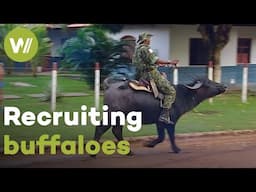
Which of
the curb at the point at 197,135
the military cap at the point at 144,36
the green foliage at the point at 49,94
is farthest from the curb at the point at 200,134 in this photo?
the military cap at the point at 144,36

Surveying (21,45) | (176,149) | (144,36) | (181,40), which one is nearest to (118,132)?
(176,149)

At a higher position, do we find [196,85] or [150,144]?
[196,85]

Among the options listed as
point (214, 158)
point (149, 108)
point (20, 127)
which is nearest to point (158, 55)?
point (149, 108)

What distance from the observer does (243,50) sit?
495cm

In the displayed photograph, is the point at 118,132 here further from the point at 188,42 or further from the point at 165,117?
the point at 188,42

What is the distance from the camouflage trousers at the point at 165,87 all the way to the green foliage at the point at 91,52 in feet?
1.00

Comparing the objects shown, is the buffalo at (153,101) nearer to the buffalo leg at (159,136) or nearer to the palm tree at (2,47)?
the buffalo leg at (159,136)

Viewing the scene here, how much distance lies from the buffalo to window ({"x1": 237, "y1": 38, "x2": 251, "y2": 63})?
35 cm

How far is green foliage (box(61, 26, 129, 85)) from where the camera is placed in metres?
4.76

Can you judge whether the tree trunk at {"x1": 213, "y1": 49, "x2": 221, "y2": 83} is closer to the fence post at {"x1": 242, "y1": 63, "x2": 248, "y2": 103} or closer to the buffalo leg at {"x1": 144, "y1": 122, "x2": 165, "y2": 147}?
the fence post at {"x1": 242, "y1": 63, "x2": 248, "y2": 103}

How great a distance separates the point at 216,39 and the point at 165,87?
0.66 meters

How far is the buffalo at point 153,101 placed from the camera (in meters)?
4.83

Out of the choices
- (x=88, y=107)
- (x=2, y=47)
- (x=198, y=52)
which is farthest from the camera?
(x=198, y=52)

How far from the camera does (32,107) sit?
4.77 meters
